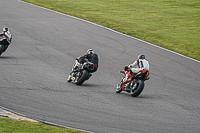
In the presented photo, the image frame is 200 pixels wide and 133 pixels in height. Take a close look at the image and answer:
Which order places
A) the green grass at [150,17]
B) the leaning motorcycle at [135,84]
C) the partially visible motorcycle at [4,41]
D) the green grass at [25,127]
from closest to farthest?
the green grass at [25,127] → the leaning motorcycle at [135,84] → the partially visible motorcycle at [4,41] → the green grass at [150,17]

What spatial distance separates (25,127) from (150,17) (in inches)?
1176

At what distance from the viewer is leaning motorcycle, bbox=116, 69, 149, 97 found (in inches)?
632

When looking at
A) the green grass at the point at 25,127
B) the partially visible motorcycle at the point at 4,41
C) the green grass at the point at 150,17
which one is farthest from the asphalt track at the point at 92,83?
the green grass at the point at 150,17

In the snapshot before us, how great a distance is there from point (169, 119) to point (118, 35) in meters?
16.9

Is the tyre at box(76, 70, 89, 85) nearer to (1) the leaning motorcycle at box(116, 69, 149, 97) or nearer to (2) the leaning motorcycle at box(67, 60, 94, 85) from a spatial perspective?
(2) the leaning motorcycle at box(67, 60, 94, 85)

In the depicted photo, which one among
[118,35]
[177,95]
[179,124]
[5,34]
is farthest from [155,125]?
[118,35]

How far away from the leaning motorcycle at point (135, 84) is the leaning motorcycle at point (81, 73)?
160cm

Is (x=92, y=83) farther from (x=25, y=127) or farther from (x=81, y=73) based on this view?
(x=25, y=127)

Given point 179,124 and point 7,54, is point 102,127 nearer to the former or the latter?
point 179,124

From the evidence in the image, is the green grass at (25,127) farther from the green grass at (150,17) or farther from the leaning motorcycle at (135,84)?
the green grass at (150,17)

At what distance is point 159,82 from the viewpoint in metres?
19.8

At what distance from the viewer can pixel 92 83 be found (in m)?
18.7

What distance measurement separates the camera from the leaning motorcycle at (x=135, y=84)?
16050 mm

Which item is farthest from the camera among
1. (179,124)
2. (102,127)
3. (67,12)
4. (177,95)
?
(67,12)
